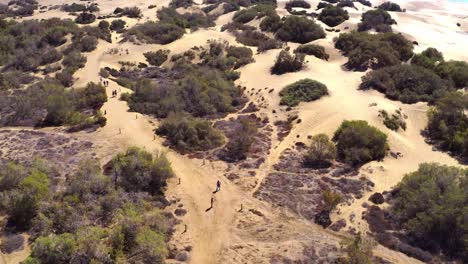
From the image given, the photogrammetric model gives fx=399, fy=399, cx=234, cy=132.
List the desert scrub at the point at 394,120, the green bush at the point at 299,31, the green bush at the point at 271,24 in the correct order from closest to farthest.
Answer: the desert scrub at the point at 394,120 → the green bush at the point at 299,31 → the green bush at the point at 271,24

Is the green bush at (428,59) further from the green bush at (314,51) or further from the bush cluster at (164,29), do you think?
the bush cluster at (164,29)

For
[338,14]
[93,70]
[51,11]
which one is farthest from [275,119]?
[51,11]

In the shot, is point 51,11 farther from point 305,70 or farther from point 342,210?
point 342,210

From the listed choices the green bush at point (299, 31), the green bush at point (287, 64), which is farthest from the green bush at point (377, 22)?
the green bush at point (287, 64)

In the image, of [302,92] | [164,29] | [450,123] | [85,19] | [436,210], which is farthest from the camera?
[85,19]

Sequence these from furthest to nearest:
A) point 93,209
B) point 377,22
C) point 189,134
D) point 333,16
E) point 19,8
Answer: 1. point 19,8
2. point 333,16
3. point 377,22
4. point 189,134
5. point 93,209

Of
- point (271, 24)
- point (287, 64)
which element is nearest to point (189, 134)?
point (287, 64)

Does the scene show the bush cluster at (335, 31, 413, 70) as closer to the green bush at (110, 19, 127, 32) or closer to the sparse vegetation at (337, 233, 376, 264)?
the sparse vegetation at (337, 233, 376, 264)

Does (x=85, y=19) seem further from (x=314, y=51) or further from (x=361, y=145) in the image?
(x=361, y=145)
